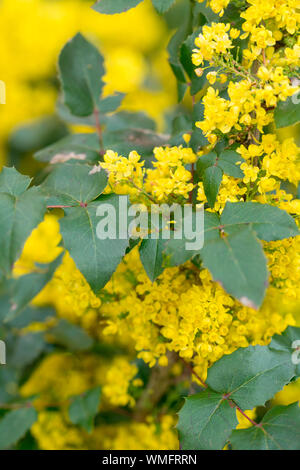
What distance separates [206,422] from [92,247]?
25 centimetres

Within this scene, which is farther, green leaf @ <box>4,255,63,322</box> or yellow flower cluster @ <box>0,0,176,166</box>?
yellow flower cluster @ <box>0,0,176,166</box>

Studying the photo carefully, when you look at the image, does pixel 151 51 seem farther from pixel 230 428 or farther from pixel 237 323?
pixel 230 428

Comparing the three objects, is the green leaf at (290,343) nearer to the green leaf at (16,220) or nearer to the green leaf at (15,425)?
the green leaf at (16,220)

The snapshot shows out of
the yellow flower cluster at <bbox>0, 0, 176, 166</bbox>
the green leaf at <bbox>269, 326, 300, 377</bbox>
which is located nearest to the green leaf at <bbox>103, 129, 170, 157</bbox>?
the green leaf at <bbox>269, 326, 300, 377</bbox>

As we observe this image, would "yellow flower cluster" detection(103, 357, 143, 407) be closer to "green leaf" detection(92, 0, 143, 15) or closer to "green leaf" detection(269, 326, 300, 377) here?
"green leaf" detection(269, 326, 300, 377)

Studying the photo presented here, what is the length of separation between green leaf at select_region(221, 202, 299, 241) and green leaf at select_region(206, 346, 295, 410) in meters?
0.17

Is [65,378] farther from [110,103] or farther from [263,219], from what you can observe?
[263,219]

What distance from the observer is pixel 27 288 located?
34.5 inches

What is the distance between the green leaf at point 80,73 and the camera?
2.89 feet

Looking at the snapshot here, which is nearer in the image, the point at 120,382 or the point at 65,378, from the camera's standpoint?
the point at 120,382

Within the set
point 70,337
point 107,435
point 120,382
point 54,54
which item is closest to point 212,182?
point 120,382

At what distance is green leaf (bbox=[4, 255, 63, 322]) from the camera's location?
84cm

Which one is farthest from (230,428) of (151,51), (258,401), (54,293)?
(151,51)

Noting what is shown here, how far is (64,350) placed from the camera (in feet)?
3.44
